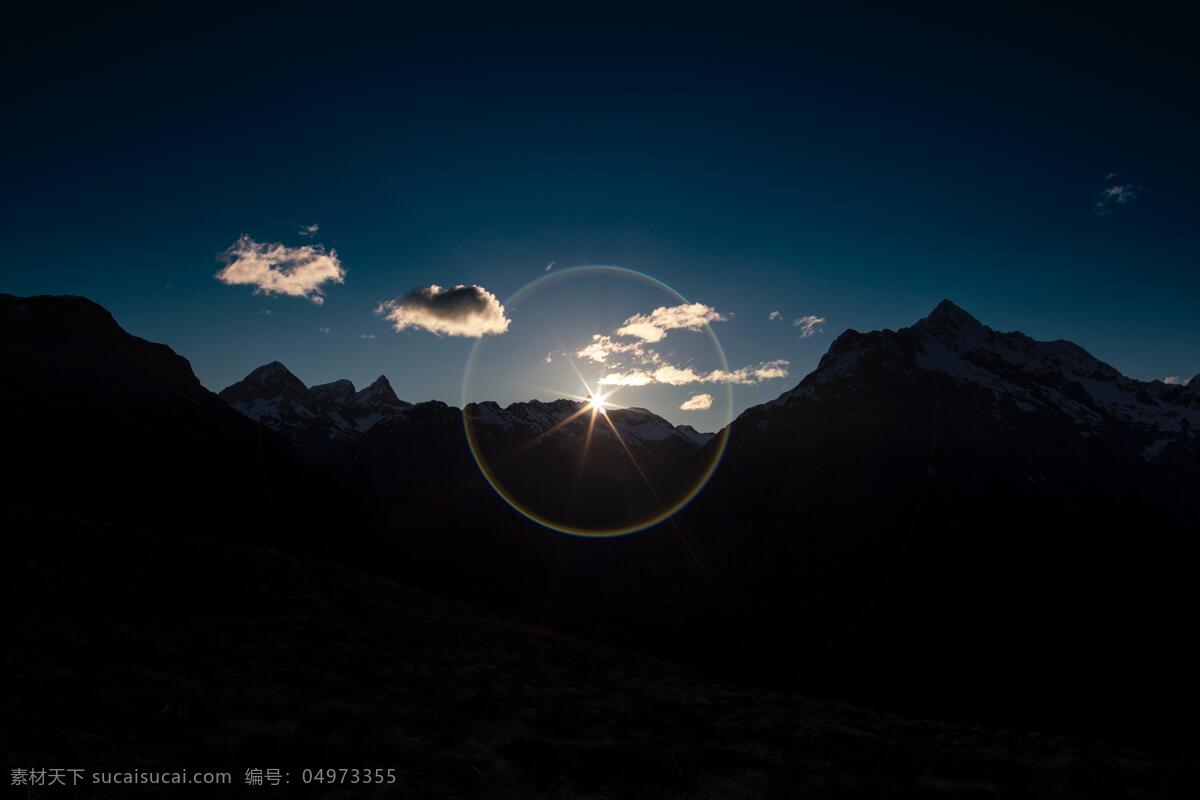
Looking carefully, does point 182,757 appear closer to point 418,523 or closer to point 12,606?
point 12,606

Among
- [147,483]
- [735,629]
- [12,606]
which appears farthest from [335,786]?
[735,629]

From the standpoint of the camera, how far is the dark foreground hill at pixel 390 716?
963 centimetres

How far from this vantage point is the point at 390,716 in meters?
12.6

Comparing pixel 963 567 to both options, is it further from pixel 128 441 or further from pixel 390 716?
pixel 128 441

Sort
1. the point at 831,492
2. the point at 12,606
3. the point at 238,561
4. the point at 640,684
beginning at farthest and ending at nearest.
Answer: the point at 831,492 → the point at 238,561 → the point at 640,684 → the point at 12,606

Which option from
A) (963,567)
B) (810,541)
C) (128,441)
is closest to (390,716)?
(128,441)

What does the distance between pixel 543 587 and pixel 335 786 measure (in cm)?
8515

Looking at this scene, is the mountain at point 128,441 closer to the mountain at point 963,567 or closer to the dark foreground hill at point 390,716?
Answer: the dark foreground hill at point 390,716

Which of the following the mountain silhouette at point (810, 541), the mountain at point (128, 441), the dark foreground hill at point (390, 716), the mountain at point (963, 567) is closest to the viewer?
the dark foreground hill at point (390, 716)

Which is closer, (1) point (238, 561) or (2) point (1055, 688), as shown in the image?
(1) point (238, 561)

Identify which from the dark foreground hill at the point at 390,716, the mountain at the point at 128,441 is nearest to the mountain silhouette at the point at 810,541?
the mountain at the point at 128,441

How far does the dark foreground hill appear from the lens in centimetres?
963

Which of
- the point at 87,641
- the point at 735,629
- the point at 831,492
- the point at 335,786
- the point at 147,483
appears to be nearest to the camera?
the point at 335,786

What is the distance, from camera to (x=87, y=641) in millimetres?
14195
